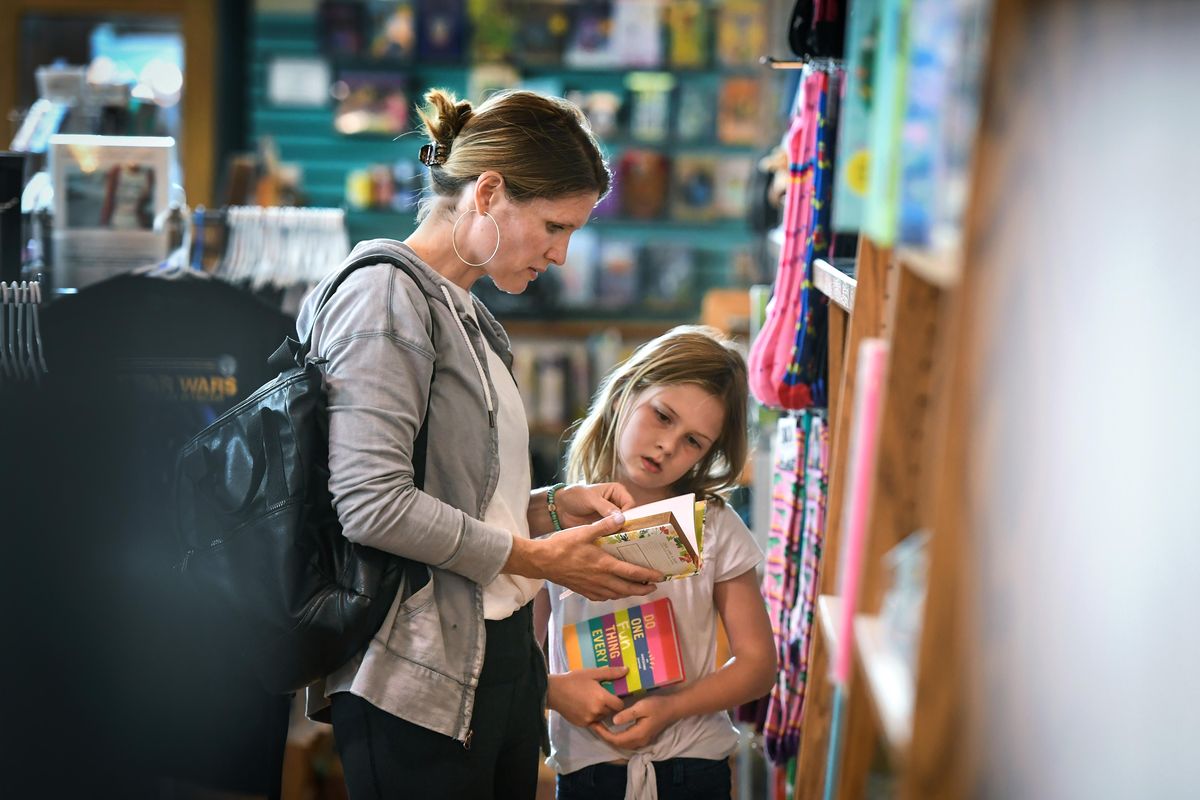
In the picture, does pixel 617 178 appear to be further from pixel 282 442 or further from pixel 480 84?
pixel 282 442

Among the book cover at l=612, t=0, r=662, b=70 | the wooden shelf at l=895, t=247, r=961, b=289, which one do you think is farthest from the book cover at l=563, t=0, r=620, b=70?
the wooden shelf at l=895, t=247, r=961, b=289

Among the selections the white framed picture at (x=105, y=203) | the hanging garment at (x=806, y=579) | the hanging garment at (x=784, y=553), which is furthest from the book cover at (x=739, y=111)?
the hanging garment at (x=806, y=579)

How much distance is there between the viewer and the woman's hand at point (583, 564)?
1675mm

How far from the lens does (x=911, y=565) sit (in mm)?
1027

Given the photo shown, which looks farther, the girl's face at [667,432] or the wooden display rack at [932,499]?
the girl's face at [667,432]

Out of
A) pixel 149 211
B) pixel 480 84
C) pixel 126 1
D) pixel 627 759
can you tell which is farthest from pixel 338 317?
pixel 126 1

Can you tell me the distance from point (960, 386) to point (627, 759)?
1301 mm

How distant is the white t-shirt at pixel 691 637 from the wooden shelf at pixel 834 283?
44 cm

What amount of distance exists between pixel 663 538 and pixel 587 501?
0.26m

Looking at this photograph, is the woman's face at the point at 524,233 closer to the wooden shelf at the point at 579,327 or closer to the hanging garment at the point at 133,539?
the hanging garment at the point at 133,539

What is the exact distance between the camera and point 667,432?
2062 millimetres

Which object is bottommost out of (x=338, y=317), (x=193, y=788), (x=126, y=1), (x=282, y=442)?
(x=193, y=788)

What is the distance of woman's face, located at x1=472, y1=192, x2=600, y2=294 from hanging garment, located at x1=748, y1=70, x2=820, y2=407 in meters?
0.40

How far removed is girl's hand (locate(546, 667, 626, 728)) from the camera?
6.41 feet
